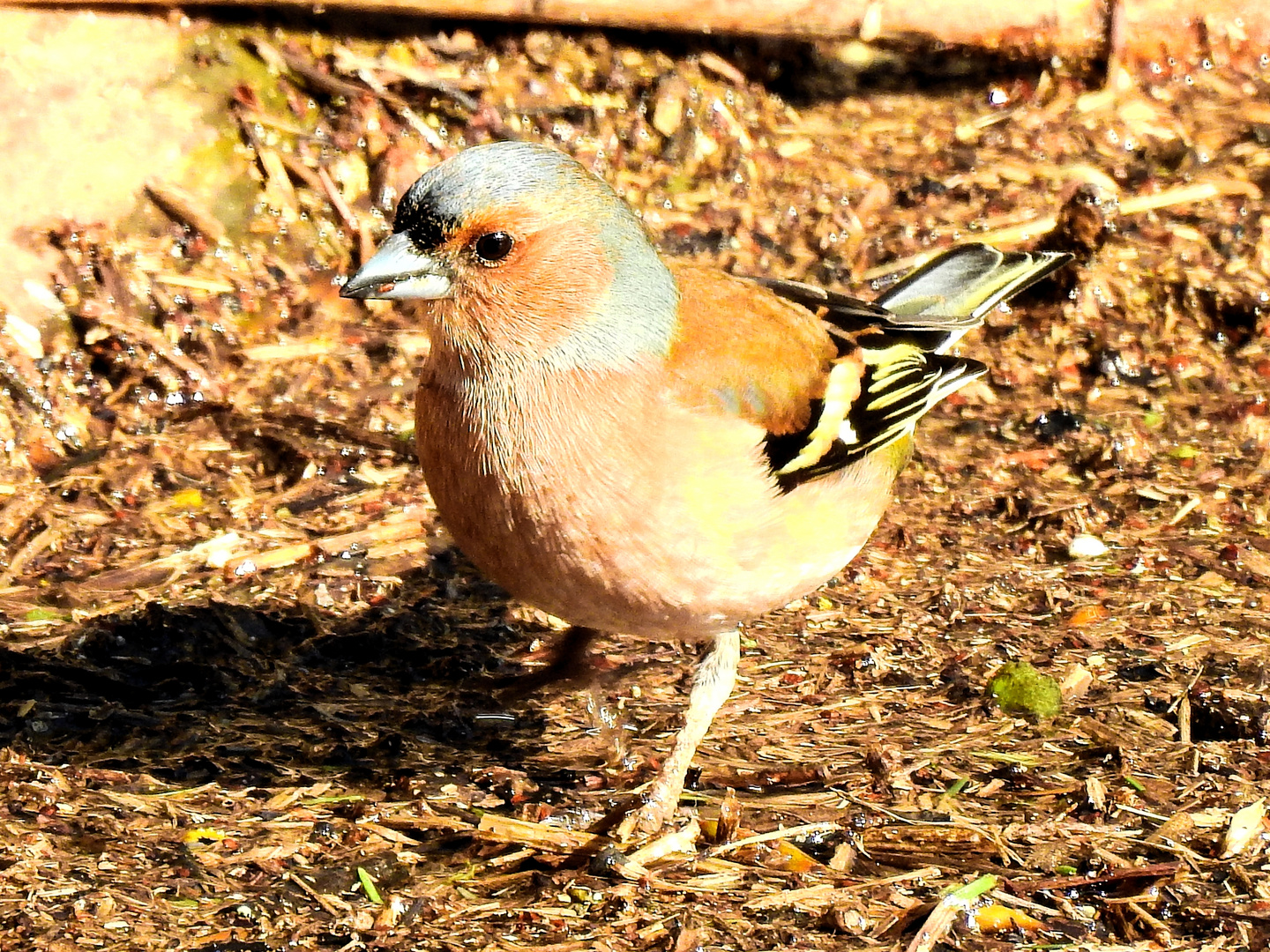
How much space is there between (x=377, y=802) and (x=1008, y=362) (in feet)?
11.4

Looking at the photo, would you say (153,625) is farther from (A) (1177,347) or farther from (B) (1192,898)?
(A) (1177,347)

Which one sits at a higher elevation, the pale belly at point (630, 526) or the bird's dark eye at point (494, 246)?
the bird's dark eye at point (494, 246)

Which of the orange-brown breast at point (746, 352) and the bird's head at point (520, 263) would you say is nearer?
the bird's head at point (520, 263)

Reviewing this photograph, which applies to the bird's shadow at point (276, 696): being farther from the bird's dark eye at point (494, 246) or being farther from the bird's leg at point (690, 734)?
the bird's dark eye at point (494, 246)

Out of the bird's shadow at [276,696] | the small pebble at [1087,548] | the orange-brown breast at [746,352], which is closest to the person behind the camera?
the orange-brown breast at [746,352]

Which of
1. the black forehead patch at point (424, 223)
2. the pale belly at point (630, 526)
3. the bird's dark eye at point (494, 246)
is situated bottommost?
the pale belly at point (630, 526)

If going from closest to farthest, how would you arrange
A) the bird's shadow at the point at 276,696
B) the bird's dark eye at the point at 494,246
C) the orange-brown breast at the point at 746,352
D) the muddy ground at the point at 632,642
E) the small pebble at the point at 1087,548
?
1. the muddy ground at the point at 632,642
2. the bird's dark eye at the point at 494,246
3. the orange-brown breast at the point at 746,352
4. the bird's shadow at the point at 276,696
5. the small pebble at the point at 1087,548

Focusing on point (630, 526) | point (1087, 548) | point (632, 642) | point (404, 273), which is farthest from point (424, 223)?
point (1087, 548)

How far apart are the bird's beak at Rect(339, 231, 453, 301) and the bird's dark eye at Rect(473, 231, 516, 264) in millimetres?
94

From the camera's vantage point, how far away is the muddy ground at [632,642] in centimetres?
379

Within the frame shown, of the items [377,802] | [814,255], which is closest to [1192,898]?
[377,802]

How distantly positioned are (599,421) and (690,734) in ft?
3.08

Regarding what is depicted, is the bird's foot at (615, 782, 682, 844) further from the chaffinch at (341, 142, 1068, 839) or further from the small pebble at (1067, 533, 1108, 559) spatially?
the small pebble at (1067, 533, 1108, 559)

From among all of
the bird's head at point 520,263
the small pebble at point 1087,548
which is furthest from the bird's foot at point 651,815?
the small pebble at point 1087,548
